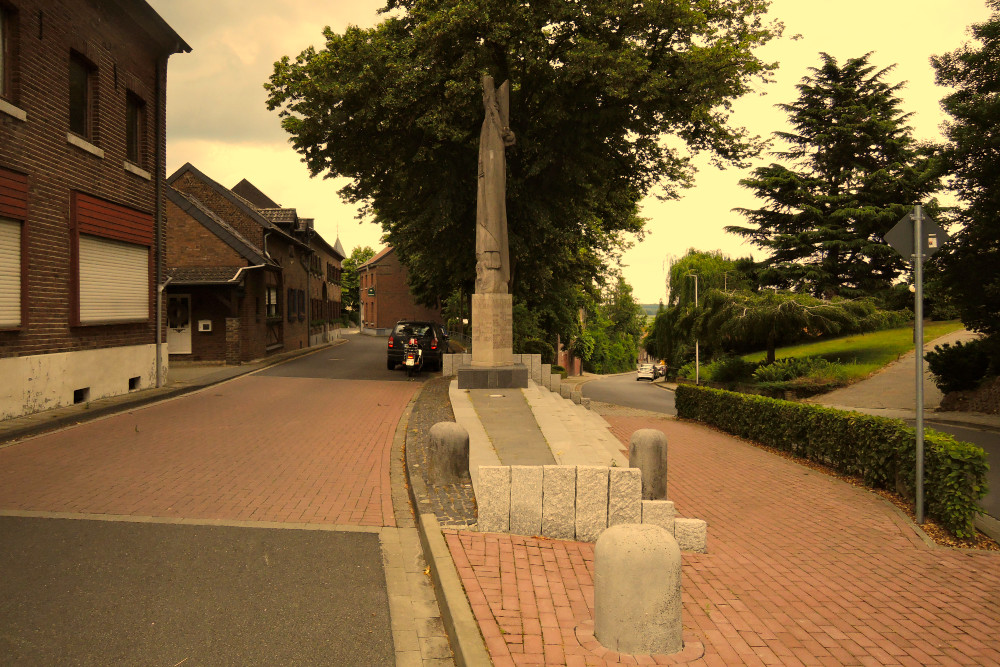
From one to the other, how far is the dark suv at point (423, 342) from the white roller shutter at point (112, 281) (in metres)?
9.32

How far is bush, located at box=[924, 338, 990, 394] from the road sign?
1622 centimetres

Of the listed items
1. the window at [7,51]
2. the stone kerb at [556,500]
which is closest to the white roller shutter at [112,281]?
the window at [7,51]

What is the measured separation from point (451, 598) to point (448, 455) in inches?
138

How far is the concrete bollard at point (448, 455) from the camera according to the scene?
791cm

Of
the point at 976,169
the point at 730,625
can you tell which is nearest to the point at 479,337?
the point at 730,625

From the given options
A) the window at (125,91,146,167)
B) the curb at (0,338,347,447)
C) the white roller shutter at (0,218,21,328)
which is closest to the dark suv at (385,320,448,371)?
the curb at (0,338,347,447)

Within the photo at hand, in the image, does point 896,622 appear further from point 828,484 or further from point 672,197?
point 672,197

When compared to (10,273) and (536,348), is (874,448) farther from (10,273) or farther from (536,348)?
(536,348)

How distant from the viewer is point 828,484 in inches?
401

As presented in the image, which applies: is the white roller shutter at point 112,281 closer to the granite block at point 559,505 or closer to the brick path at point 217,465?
the brick path at point 217,465

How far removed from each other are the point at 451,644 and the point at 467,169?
60.2 feet

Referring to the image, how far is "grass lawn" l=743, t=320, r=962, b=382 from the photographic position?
28.8 metres

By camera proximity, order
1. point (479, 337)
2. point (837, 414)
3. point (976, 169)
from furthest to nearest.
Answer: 1. point (976, 169)
2. point (479, 337)
3. point (837, 414)

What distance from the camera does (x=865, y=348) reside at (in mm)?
31734
